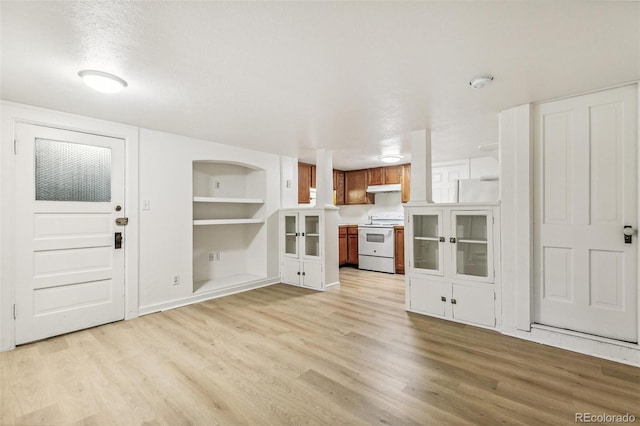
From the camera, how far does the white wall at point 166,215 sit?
135 inches

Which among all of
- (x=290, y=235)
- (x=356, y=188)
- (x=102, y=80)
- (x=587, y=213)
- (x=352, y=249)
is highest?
(x=102, y=80)

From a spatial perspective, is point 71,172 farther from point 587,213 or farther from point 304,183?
point 587,213

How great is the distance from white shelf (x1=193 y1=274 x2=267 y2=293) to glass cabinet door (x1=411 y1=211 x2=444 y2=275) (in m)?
2.53

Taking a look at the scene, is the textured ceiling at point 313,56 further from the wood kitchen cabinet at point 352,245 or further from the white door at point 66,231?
the wood kitchen cabinet at point 352,245

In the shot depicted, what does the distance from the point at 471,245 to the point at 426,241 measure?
0.50m

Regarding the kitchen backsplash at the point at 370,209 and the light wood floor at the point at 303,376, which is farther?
the kitchen backsplash at the point at 370,209

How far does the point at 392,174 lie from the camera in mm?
6074

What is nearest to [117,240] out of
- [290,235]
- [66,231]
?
[66,231]

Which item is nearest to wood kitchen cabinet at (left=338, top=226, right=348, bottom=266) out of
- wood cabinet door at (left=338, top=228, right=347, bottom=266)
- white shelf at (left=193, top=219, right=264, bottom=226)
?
wood cabinet door at (left=338, top=228, right=347, bottom=266)

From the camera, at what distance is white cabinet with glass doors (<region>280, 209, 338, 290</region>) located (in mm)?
4449

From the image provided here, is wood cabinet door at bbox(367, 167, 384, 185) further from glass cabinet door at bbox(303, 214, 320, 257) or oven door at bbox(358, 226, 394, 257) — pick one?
glass cabinet door at bbox(303, 214, 320, 257)

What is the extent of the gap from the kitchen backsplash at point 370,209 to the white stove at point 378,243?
0.82 feet

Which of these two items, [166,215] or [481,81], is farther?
[166,215]

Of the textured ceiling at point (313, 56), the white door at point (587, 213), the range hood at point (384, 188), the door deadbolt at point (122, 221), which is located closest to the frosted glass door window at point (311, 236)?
the textured ceiling at point (313, 56)
